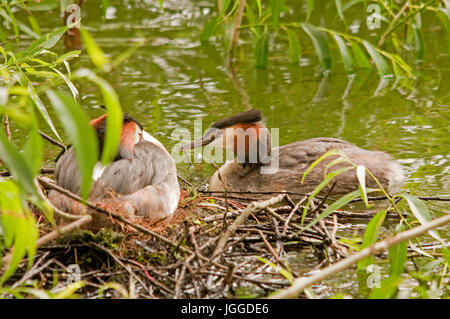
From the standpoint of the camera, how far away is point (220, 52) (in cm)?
926

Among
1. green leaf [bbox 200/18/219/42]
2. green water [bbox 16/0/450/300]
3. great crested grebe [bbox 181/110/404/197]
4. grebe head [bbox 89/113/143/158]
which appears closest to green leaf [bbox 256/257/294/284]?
grebe head [bbox 89/113/143/158]

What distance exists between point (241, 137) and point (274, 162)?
0.34 m

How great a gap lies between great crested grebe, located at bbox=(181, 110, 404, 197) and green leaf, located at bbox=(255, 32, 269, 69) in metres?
1.95

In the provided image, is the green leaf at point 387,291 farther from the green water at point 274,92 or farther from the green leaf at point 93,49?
the green water at point 274,92

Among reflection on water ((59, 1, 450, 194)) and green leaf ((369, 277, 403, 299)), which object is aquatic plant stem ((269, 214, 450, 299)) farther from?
reflection on water ((59, 1, 450, 194))

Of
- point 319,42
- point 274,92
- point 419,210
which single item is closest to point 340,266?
point 419,210

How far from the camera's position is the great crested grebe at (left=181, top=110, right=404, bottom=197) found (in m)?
5.94

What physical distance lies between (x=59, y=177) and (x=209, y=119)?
9.61 ft

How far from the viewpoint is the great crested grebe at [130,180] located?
425cm

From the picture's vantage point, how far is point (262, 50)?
8125mm

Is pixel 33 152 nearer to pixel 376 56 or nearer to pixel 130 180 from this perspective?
pixel 130 180
